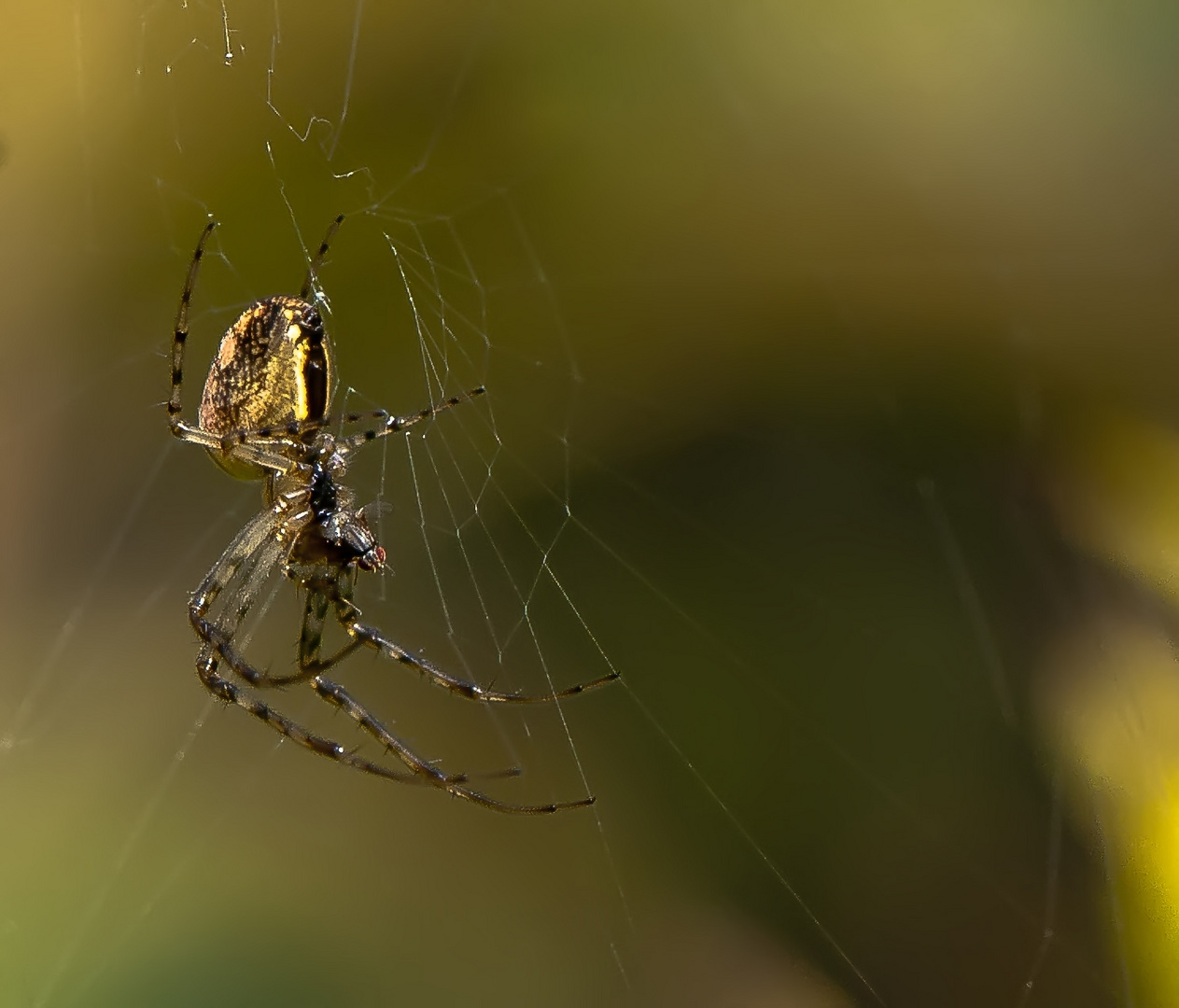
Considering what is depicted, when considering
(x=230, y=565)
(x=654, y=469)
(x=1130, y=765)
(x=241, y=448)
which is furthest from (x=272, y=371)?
(x=1130, y=765)

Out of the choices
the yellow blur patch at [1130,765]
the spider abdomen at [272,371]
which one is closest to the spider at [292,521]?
the spider abdomen at [272,371]

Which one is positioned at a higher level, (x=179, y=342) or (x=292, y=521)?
(x=179, y=342)

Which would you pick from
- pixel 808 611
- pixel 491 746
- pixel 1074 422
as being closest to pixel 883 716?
pixel 808 611

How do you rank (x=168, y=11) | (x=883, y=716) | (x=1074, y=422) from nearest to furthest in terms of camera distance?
(x=1074, y=422), (x=883, y=716), (x=168, y=11)

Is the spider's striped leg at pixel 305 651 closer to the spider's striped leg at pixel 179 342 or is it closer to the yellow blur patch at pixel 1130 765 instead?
the spider's striped leg at pixel 179 342

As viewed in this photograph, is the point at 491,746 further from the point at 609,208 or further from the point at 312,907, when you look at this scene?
the point at 609,208

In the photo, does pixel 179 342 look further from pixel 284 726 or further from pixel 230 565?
pixel 284 726

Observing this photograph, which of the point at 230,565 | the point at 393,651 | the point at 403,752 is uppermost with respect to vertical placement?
the point at 230,565
